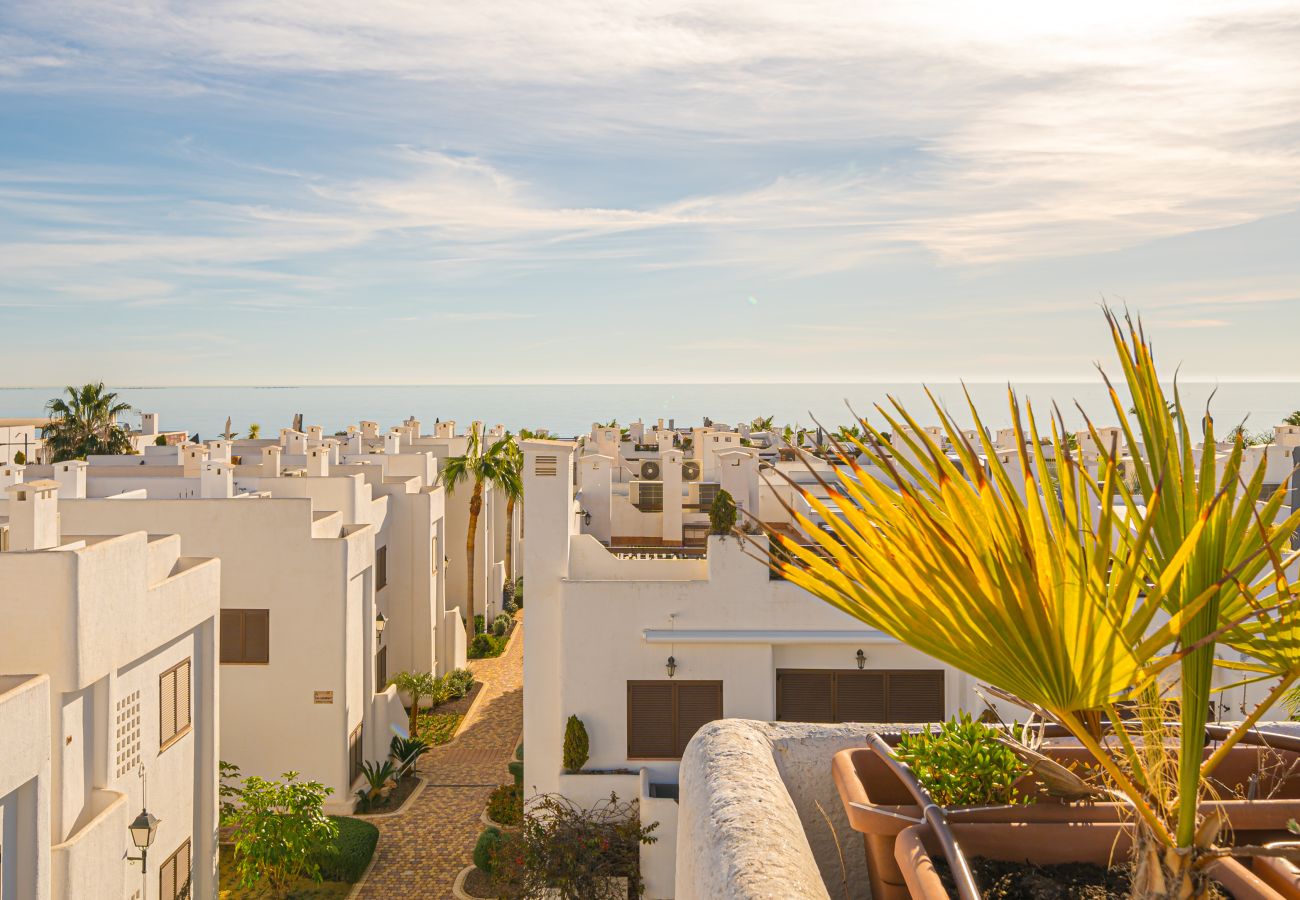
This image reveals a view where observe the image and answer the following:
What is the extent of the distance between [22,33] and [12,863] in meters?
12.6

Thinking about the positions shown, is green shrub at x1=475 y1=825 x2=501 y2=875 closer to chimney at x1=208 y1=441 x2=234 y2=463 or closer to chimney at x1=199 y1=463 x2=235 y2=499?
chimney at x1=199 y1=463 x2=235 y2=499

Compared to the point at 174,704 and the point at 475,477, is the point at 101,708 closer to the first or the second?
the point at 174,704

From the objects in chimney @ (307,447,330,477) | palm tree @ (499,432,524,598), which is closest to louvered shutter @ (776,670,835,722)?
chimney @ (307,447,330,477)

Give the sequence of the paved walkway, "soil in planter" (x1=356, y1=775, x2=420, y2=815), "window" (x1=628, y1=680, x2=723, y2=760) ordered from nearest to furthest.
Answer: "window" (x1=628, y1=680, x2=723, y2=760)
the paved walkway
"soil in planter" (x1=356, y1=775, x2=420, y2=815)

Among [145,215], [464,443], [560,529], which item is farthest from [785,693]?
[145,215]

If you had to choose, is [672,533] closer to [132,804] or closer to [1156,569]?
[132,804]

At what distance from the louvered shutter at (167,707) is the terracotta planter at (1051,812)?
15.1m

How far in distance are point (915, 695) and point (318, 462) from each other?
19592 mm

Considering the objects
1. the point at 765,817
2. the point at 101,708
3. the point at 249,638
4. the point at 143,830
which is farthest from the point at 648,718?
the point at 765,817

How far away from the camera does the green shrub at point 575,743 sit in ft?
58.0

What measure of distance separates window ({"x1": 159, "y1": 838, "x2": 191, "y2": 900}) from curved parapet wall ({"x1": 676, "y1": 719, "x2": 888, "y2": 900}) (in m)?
15.0

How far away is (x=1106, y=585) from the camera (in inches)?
100

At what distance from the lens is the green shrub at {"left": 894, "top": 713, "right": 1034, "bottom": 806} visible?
366 cm

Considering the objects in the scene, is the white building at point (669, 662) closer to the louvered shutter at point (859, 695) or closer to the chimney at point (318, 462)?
the louvered shutter at point (859, 695)
